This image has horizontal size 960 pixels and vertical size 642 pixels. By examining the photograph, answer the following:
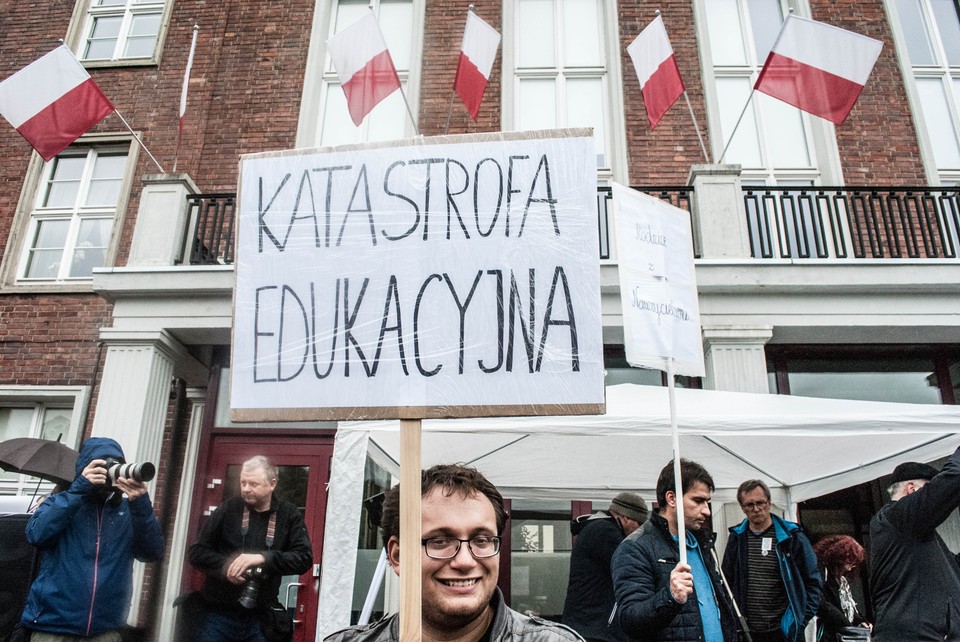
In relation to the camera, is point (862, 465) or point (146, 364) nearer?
point (862, 465)

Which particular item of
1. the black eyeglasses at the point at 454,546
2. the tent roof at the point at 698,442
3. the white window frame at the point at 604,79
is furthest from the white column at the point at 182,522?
the black eyeglasses at the point at 454,546

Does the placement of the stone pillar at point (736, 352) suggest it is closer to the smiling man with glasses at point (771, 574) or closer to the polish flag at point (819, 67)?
the polish flag at point (819, 67)

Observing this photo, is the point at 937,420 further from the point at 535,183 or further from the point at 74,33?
the point at 74,33

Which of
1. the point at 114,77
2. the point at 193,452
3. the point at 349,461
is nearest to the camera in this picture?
the point at 349,461

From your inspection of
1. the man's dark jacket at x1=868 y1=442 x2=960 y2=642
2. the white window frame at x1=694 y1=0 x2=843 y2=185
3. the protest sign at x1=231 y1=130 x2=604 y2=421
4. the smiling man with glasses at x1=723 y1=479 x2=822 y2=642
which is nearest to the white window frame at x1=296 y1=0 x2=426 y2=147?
the white window frame at x1=694 y1=0 x2=843 y2=185

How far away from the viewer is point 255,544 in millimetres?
4102

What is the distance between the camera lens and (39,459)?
5.18 metres

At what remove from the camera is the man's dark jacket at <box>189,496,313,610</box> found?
3.93 m

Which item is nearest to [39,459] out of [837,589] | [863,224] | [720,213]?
[837,589]

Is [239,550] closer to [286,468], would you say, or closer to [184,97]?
[286,468]

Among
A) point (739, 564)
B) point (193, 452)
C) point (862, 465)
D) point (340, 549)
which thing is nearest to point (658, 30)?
point (862, 465)

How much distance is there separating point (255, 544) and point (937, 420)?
4135 mm

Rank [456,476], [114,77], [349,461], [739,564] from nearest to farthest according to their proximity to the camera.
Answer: [456,476], [739,564], [349,461], [114,77]

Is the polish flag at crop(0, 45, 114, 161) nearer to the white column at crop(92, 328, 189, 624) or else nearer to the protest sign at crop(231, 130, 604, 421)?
the white column at crop(92, 328, 189, 624)
